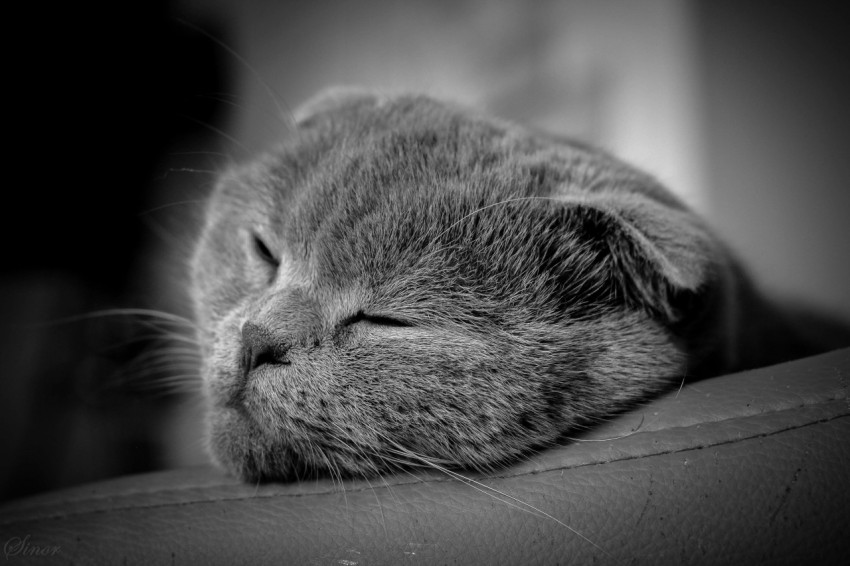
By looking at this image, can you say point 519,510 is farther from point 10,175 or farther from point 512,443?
point 10,175

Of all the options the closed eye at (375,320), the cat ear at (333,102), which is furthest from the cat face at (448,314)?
the cat ear at (333,102)

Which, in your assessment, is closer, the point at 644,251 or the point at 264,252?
the point at 644,251

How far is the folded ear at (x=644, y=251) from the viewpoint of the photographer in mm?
801

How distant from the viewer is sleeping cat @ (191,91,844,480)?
79 centimetres

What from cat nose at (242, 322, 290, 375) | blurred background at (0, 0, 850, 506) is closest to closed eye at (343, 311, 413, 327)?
cat nose at (242, 322, 290, 375)

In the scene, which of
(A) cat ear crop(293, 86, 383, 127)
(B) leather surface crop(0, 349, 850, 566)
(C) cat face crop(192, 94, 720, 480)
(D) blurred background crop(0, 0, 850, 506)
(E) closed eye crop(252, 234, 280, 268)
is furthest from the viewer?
(D) blurred background crop(0, 0, 850, 506)

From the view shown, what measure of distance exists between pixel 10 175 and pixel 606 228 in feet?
5.08

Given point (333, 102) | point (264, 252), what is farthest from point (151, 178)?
point (264, 252)

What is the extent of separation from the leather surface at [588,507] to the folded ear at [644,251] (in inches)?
6.1

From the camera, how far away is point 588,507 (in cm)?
61

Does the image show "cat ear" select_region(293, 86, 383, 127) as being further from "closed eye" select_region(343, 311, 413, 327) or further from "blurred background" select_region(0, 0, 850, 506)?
"closed eye" select_region(343, 311, 413, 327)

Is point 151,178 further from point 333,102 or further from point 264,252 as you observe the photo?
point 264,252

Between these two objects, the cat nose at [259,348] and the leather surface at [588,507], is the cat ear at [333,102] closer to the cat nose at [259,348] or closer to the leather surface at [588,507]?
the cat nose at [259,348]

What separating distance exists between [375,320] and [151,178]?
1110mm
